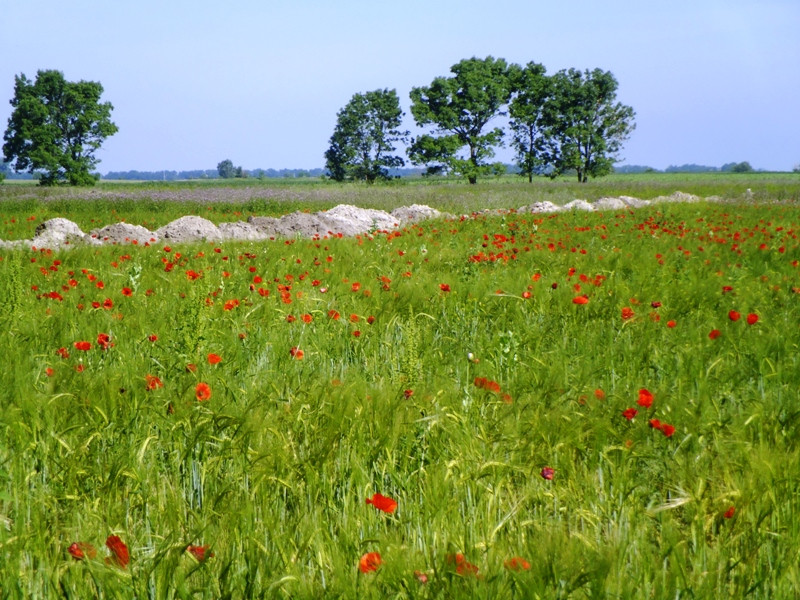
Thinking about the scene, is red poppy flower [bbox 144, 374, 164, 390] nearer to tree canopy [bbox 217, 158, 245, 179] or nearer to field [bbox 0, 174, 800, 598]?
field [bbox 0, 174, 800, 598]

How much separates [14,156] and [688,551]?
5093cm

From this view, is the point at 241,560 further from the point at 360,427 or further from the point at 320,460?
the point at 360,427

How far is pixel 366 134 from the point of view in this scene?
57062 mm

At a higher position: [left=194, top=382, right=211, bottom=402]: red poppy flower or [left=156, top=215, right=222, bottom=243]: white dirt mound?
[left=156, top=215, right=222, bottom=243]: white dirt mound

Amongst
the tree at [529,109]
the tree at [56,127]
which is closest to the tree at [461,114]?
the tree at [529,109]

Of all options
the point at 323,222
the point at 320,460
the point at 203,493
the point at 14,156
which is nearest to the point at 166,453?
the point at 203,493

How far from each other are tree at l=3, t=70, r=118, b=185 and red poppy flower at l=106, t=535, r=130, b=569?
46845 millimetres

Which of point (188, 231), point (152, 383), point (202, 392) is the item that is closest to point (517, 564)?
point (202, 392)

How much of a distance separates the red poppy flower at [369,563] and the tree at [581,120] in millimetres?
48918

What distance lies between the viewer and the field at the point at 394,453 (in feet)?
5.22

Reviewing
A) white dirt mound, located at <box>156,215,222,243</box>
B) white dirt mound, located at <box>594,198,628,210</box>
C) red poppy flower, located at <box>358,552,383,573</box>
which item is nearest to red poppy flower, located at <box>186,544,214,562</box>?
red poppy flower, located at <box>358,552,383,573</box>

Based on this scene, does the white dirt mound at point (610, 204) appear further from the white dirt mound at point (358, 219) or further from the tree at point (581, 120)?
the tree at point (581, 120)

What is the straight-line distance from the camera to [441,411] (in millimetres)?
2518

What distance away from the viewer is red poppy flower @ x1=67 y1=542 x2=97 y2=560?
5.00 feet
